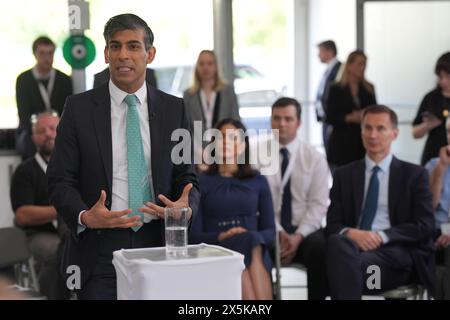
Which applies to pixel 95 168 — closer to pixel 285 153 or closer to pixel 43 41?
pixel 285 153

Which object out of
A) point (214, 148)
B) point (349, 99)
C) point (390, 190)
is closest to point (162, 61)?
point (349, 99)

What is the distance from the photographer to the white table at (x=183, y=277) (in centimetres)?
226

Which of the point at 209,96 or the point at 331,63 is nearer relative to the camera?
the point at 209,96

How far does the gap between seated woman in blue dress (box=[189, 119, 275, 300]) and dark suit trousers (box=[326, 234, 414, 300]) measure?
0.36 m

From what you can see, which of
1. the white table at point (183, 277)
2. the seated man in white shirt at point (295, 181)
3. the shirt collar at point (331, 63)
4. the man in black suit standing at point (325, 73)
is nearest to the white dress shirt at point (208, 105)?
the seated man in white shirt at point (295, 181)

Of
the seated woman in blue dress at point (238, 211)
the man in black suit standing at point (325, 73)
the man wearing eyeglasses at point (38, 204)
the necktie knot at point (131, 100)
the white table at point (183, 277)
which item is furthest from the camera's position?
the man in black suit standing at point (325, 73)

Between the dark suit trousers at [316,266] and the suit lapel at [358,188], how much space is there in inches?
13.5

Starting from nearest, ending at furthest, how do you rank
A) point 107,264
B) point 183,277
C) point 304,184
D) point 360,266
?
1. point 183,277
2. point 107,264
3. point 360,266
4. point 304,184

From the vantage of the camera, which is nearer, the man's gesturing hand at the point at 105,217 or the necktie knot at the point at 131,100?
the man's gesturing hand at the point at 105,217

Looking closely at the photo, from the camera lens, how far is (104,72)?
3461mm

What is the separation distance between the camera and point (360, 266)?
4520 mm

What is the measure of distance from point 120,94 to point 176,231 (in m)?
0.57

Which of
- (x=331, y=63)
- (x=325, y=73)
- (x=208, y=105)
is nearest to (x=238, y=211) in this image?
(x=208, y=105)

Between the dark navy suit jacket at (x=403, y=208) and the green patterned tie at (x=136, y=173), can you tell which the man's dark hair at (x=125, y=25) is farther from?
the dark navy suit jacket at (x=403, y=208)
